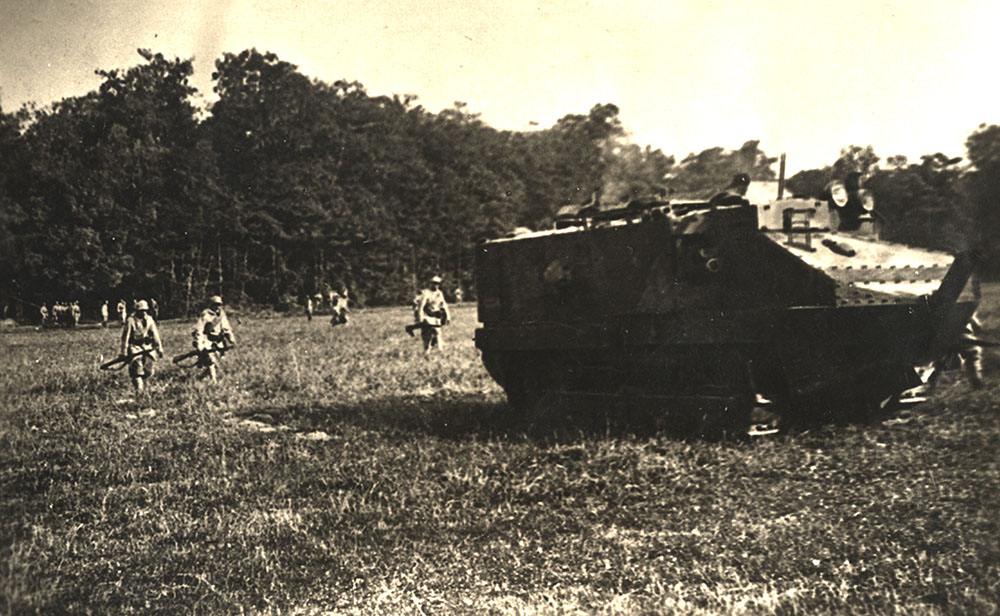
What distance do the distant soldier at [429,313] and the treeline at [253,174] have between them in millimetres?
6689

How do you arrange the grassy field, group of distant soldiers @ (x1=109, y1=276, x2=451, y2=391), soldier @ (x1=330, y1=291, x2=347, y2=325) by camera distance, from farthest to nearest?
soldier @ (x1=330, y1=291, x2=347, y2=325) → group of distant soldiers @ (x1=109, y1=276, x2=451, y2=391) → the grassy field

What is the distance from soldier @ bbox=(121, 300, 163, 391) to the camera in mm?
8820

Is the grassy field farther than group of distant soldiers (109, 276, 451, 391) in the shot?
No

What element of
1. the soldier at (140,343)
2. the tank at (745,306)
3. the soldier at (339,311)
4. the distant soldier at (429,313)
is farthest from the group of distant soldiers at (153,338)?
the soldier at (339,311)

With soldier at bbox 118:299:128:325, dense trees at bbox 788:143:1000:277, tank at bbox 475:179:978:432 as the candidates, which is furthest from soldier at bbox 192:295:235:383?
dense trees at bbox 788:143:1000:277

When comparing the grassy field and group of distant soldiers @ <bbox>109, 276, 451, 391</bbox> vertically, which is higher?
group of distant soldiers @ <bbox>109, 276, 451, 391</bbox>

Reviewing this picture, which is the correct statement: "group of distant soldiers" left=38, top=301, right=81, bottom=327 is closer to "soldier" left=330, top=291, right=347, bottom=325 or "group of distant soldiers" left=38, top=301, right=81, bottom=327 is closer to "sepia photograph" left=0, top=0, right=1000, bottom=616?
"sepia photograph" left=0, top=0, right=1000, bottom=616

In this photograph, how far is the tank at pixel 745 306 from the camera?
6027mm

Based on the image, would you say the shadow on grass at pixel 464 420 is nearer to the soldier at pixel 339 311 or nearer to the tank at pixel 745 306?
the tank at pixel 745 306

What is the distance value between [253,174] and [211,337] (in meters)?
5.16

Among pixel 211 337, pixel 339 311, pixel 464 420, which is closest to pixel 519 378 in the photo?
pixel 464 420

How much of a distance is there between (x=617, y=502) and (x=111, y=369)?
7.22 metres

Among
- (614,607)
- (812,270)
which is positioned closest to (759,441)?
(812,270)

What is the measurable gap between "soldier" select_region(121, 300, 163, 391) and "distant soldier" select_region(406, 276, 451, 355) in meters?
5.04
